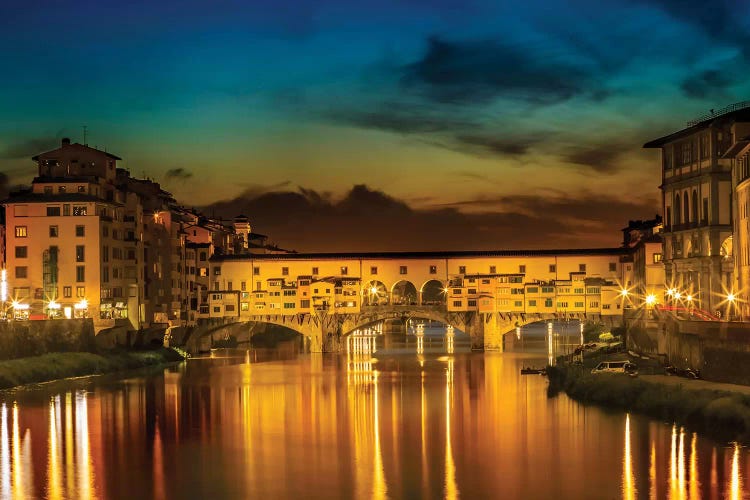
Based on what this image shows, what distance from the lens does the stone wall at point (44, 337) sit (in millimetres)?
64312

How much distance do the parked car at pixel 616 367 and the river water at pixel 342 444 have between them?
251 cm

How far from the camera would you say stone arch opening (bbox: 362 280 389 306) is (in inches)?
3780

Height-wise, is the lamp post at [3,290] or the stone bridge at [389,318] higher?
the lamp post at [3,290]

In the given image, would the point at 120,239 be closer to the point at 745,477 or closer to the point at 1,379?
the point at 1,379

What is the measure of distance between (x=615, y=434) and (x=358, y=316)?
168 ft

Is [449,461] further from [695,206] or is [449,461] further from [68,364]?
[68,364]

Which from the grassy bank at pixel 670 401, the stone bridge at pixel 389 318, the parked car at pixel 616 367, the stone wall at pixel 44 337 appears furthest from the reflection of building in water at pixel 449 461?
the stone bridge at pixel 389 318

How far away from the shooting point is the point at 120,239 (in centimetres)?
7925

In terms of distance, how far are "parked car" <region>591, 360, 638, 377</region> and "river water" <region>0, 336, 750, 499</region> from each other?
2514mm

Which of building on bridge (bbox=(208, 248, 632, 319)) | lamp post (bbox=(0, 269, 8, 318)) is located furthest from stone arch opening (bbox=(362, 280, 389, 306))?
lamp post (bbox=(0, 269, 8, 318))

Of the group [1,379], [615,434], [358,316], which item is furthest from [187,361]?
[615,434]

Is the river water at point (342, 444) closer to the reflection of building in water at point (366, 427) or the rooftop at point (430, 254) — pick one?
the reflection of building in water at point (366, 427)

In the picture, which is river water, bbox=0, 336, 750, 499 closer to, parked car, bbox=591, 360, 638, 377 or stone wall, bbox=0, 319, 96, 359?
parked car, bbox=591, 360, 638, 377

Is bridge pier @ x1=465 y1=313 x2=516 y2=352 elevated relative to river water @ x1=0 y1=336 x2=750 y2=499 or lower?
elevated
